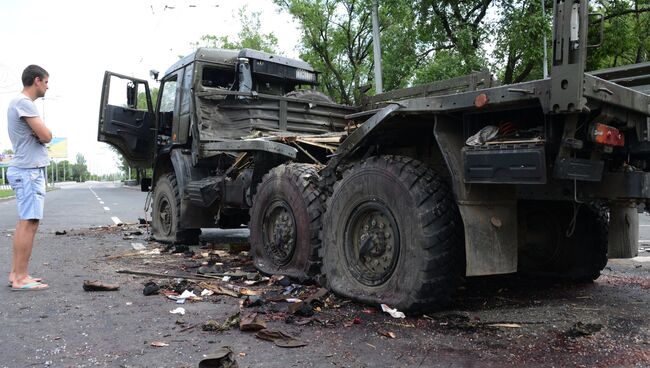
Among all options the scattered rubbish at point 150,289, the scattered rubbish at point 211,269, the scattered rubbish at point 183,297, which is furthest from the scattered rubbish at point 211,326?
the scattered rubbish at point 211,269

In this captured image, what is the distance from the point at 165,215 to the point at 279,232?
3.83 meters

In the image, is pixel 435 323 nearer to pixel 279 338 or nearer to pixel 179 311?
pixel 279 338

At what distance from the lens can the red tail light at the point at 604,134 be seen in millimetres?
3230

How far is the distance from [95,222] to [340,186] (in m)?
10.7

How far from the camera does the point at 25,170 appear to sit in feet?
16.5

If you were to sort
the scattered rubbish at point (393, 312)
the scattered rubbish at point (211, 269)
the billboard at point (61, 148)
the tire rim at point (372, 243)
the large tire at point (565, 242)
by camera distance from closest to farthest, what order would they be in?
1. the scattered rubbish at point (393, 312)
2. the tire rim at point (372, 243)
3. the large tire at point (565, 242)
4. the scattered rubbish at point (211, 269)
5. the billboard at point (61, 148)

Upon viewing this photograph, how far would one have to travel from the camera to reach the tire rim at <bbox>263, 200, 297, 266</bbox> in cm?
536

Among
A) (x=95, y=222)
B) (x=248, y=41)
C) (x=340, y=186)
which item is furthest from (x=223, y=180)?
(x=248, y=41)

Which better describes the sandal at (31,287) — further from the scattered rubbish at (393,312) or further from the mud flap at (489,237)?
the mud flap at (489,237)

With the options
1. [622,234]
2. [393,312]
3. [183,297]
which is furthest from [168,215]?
[622,234]

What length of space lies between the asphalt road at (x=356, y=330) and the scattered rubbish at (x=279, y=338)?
4cm

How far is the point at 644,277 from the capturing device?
5777 millimetres

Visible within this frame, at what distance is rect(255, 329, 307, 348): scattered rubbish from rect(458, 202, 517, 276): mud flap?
125cm

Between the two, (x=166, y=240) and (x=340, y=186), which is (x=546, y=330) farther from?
(x=166, y=240)
